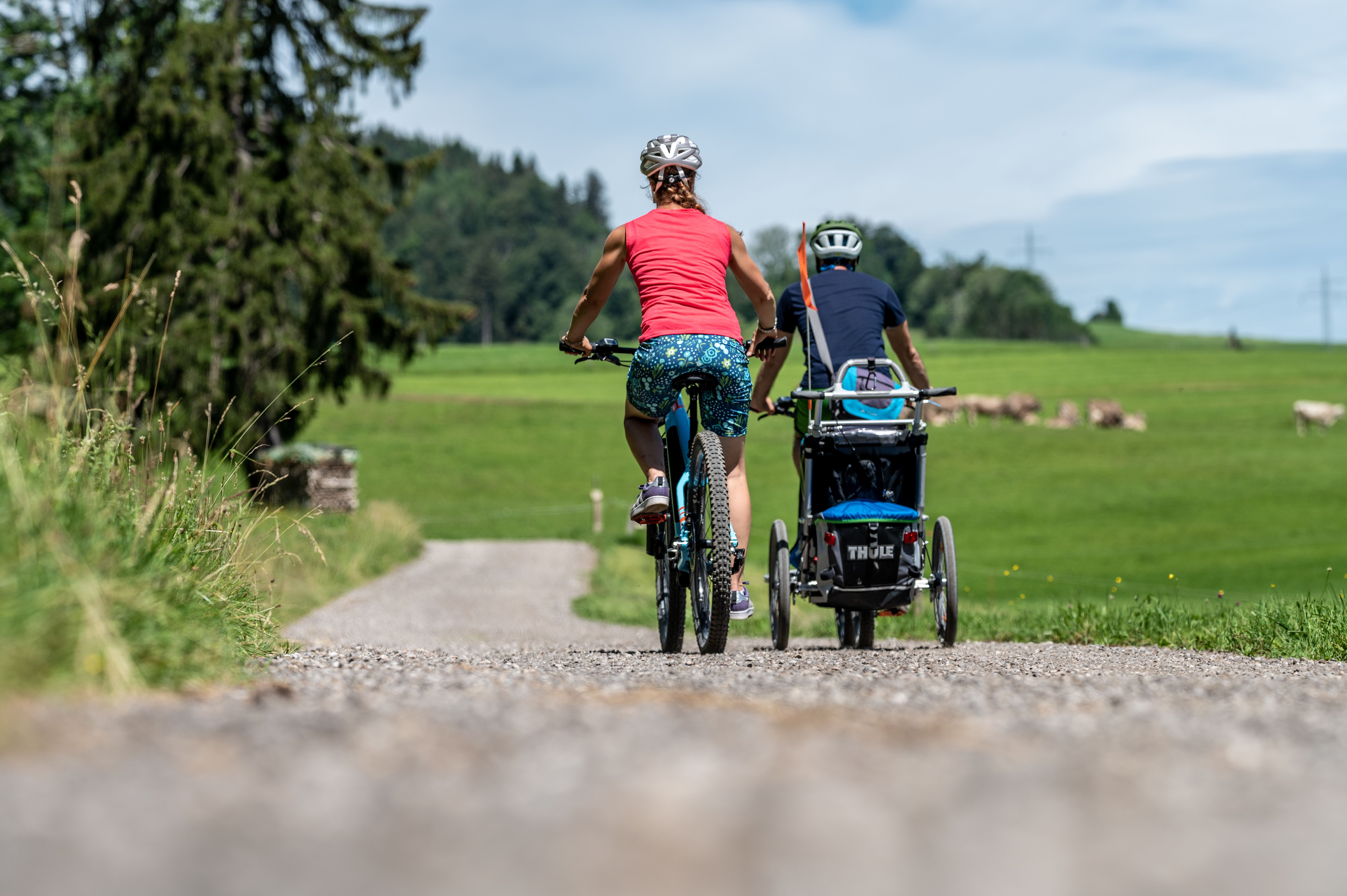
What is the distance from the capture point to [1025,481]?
32000 mm

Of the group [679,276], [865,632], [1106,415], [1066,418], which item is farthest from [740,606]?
[1066,418]

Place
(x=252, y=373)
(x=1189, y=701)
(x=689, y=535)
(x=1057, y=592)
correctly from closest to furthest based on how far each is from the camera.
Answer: (x=1189, y=701), (x=689, y=535), (x=1057, y=592), (x=252, y=373)

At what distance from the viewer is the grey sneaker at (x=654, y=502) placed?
5.86 meters

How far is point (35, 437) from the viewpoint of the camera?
13.7 feet

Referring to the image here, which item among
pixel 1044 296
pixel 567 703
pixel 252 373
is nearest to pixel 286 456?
pixel 252 373

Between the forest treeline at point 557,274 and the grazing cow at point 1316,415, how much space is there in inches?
2438

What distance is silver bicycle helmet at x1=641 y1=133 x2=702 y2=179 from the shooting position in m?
5.86

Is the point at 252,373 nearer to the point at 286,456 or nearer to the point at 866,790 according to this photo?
the point at 286,456

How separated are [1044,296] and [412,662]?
144 metres

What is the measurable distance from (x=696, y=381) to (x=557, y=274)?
12434 centimetres

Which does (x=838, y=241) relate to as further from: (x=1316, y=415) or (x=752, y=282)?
(x=1316, y=415)

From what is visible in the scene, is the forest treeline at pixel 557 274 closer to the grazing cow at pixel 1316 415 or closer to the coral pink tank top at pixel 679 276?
the grazing cow at pixel 1316 415

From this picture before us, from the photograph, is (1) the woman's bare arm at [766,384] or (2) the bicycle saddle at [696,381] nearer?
(2) the bicycle saddle at [696,381]

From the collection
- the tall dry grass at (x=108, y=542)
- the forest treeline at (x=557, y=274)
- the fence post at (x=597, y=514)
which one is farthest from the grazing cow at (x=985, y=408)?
the forest treeline at (x=557, y=274)
